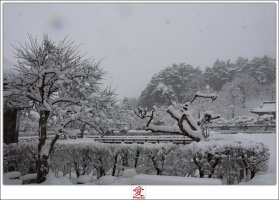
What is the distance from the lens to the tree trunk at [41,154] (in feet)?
22.1

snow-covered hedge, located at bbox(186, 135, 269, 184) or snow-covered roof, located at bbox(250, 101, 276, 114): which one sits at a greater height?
snow-covered roof, located at bbox(250, 101, 276, 114)

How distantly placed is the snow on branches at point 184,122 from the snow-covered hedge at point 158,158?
1.05ft

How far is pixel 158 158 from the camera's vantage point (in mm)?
6957

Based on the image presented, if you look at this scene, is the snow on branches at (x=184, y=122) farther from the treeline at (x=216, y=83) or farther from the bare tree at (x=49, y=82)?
the bare tree at (x=49, y=82)

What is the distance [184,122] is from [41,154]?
11.7ft

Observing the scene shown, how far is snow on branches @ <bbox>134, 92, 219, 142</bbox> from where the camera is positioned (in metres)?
6.91

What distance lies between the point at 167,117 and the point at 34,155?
3.71 m

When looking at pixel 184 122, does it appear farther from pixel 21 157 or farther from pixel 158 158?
Result: pixel 21 157

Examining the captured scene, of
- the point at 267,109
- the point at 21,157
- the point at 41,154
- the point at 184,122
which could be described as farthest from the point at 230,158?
the point at 21,157

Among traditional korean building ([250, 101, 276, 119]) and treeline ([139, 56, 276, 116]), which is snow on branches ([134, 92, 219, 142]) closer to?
treeline ([139, 56, 276, 116])


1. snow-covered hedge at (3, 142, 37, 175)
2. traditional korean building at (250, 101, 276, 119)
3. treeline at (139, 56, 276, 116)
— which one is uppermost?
treeline at (139, 56, 276, 116)

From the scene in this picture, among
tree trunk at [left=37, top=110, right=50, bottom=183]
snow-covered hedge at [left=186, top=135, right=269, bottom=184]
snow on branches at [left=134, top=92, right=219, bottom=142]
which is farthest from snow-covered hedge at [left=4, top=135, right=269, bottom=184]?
tree trunk at [left=37, top=110, right=50, bottom=183]

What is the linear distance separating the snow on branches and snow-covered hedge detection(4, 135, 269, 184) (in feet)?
1.05

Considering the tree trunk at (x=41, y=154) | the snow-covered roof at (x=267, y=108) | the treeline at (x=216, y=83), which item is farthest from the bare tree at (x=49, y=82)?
the snow-covered roof at (x=267, y=108)
